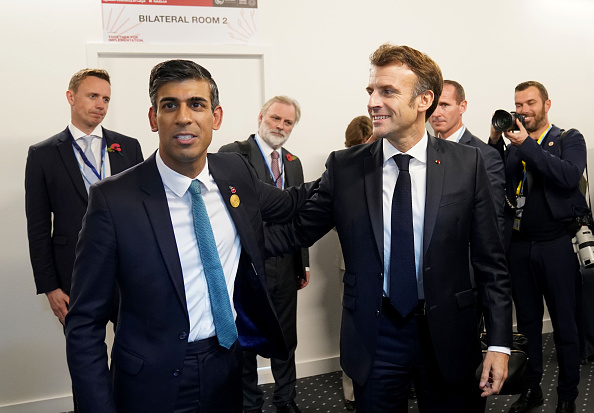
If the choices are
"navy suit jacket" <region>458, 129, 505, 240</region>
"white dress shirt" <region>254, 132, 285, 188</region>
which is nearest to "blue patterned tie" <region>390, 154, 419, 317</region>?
"navy suit jacket" <region>458, 129, 505, 240</region>

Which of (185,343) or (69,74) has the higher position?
(69,74)

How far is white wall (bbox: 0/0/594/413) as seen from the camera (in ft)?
12.6

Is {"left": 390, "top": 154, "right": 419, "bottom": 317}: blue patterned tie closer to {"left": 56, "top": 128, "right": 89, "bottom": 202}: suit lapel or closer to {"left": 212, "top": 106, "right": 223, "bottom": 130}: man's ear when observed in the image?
{"left": 212, "top": 106, "right": 223, "bottom": 130}: man's ear

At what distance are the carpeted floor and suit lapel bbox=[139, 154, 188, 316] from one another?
2443mm

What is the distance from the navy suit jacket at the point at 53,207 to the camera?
324 centimetres

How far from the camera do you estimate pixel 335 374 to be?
14.9ft

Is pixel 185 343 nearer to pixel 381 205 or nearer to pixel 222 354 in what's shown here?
pixel 222 354

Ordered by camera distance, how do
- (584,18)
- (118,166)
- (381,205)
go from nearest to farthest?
(381,205), (118,166), (584,18)

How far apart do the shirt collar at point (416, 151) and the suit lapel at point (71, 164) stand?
1.80m

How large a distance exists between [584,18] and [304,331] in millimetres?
3569

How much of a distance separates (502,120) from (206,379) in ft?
8.73

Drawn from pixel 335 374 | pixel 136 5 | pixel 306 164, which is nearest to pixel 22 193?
pixel 136 5

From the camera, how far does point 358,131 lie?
4.09 m

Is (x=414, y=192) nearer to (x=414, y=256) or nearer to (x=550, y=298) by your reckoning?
(x=414, y=256)
